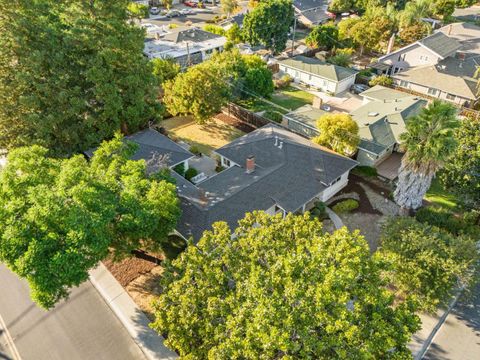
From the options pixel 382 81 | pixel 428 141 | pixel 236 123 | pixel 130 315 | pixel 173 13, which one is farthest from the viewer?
pixel 173 13

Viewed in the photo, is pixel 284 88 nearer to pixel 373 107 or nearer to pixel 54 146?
pixel 373 107

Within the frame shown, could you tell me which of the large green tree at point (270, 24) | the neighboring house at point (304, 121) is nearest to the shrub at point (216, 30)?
the large green tree at point (270, 24)

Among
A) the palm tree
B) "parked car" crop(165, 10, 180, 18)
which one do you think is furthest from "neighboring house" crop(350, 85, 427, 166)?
"parked car" crop(165, 10, 180, 18)

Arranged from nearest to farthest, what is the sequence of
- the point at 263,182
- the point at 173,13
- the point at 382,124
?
the point at 263,182
the point at 382,124
the point at 173,13

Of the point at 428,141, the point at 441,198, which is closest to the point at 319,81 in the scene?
the point at 441,198

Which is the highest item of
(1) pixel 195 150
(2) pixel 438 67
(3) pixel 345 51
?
(3) pixel 345 51

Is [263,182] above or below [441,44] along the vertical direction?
below

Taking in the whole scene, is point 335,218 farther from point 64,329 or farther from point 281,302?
point 64,329

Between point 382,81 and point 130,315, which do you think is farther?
point 382,81
